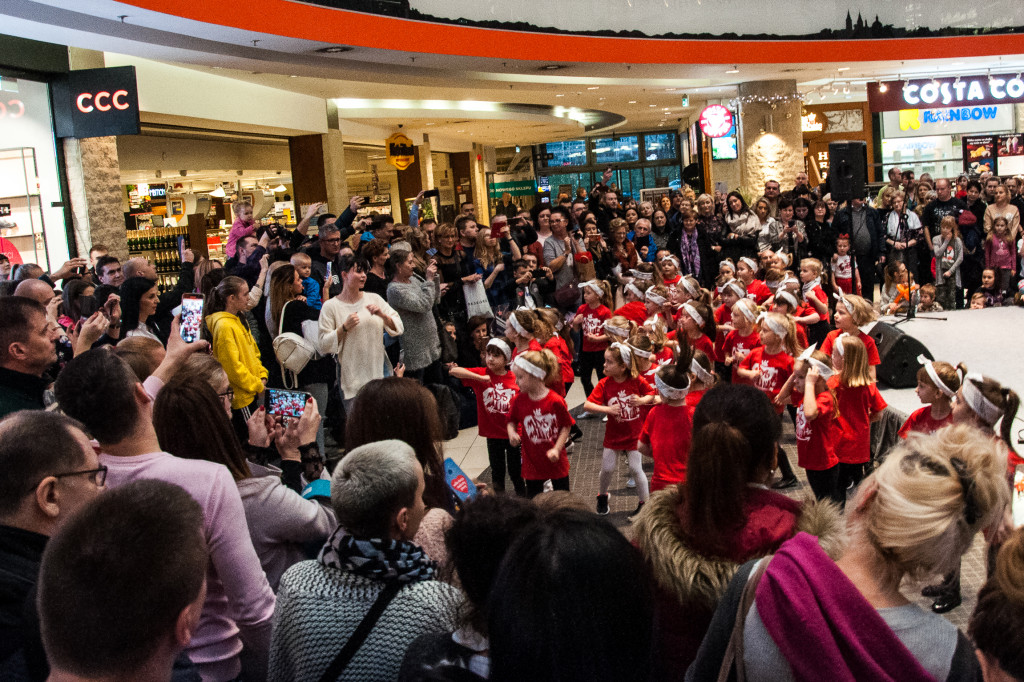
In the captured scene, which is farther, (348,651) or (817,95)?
(817,95)

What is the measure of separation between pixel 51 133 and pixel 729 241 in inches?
330

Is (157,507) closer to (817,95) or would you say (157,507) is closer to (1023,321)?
(1023,321)

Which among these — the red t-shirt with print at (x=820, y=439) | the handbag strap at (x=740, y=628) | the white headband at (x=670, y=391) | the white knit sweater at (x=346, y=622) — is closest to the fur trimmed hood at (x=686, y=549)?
the handbag strap at (x=740, y=628)

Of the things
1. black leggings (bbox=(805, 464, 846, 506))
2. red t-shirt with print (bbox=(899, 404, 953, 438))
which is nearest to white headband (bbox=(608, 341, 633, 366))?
black leggings (bbox=(805, 464, 846, 506))

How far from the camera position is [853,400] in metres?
5.16

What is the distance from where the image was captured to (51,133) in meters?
9.09

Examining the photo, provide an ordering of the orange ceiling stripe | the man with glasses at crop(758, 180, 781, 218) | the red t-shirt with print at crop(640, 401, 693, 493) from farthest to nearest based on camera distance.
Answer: the man with glasses at crop(758, 180, 781, 218)
the orange ceiling stripe
the red t-shirt with print at crop(640, 401, 693, 493)

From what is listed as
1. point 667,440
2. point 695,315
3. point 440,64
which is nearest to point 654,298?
point 695,315

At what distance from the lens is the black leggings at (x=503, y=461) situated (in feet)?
19.3

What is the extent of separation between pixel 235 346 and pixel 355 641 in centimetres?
389

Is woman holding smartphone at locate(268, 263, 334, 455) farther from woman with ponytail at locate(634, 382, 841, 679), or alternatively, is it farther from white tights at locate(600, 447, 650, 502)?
woman with ponytail at locate(634, 382, 841, 679)

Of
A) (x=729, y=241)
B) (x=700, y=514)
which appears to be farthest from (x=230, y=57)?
(x=700, y=514)

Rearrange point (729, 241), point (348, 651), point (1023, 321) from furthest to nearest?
point (729, 241) → point (1023, 321) → point (348, 651)

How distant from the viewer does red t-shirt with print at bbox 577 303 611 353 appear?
811cm
